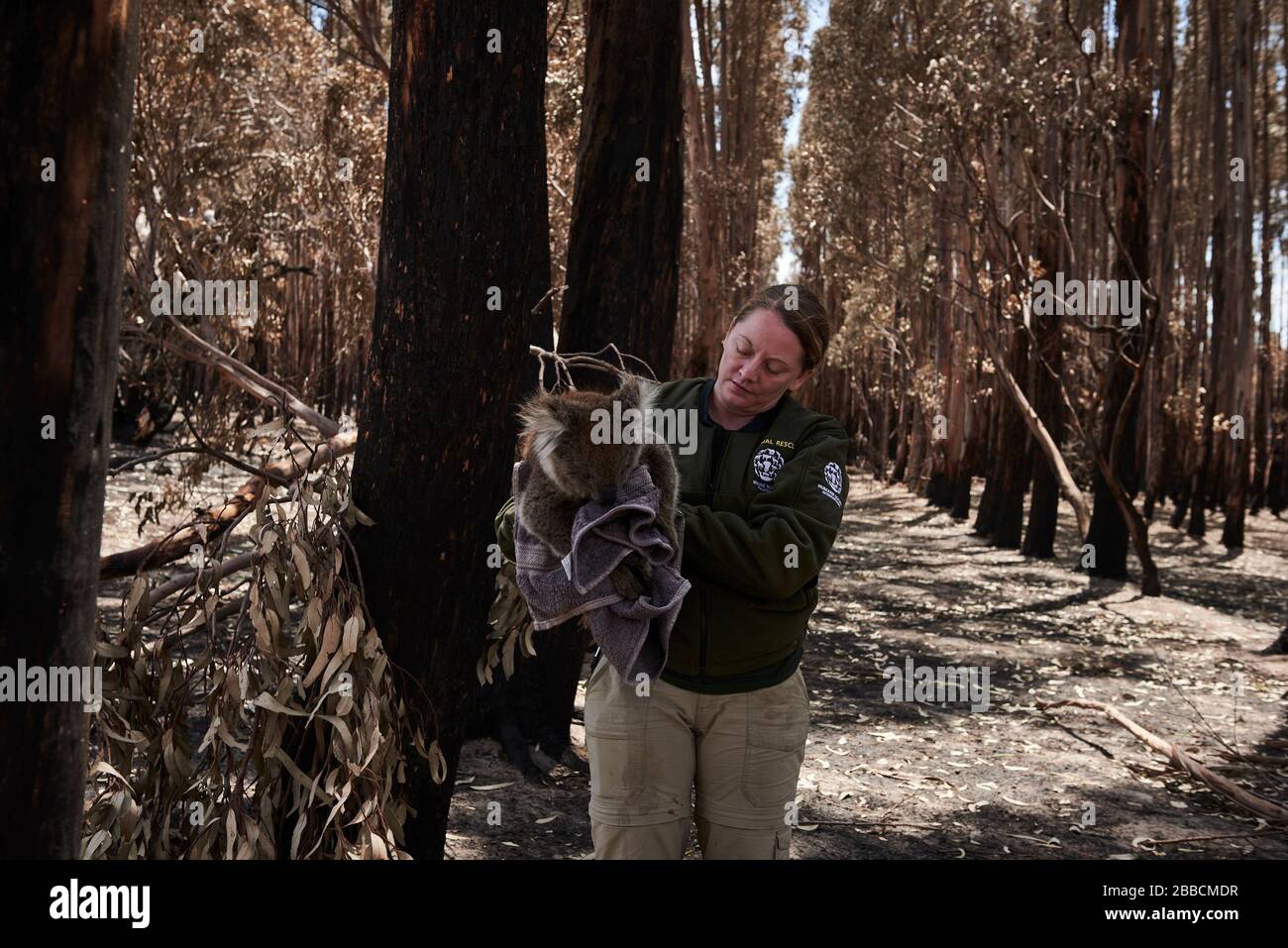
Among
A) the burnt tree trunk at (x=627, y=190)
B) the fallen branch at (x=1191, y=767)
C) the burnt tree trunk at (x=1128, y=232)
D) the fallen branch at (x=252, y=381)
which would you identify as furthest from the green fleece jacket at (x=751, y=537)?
the burnt tree trunk at (x=1128, y=232)

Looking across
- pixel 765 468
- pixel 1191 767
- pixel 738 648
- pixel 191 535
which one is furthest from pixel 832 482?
pixel 1191 767

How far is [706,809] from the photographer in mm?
2604

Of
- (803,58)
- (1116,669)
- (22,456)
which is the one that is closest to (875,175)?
(803,58)

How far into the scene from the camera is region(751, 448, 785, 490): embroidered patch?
8.63 ft

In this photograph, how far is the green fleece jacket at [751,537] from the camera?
2430mm

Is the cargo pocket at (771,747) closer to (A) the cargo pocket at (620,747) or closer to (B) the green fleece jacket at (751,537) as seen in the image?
(B) the green fleece jacket at (751,537)

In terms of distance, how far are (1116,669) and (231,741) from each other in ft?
25.8

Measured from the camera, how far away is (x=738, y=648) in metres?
2.52
